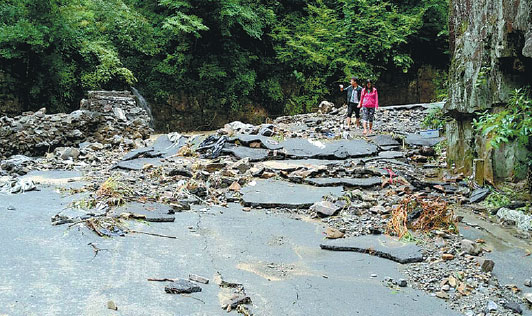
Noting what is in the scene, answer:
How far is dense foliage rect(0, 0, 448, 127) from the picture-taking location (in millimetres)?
15203

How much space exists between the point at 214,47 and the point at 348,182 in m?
13.5

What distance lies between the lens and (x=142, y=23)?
58.5ft

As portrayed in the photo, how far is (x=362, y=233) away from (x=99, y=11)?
16518 mm

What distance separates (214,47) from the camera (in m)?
18.9

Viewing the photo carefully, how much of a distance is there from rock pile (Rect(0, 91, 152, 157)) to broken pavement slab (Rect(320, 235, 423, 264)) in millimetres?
9064

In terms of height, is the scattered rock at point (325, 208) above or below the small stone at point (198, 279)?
above

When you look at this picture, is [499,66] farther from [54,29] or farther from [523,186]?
[54,29]

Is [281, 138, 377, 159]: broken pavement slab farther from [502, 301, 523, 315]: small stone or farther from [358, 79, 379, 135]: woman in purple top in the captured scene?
[502, 301, 523, 315]: small stone

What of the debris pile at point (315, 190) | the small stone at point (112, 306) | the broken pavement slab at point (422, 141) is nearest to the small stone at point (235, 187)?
the debris pile at point (315, 190)

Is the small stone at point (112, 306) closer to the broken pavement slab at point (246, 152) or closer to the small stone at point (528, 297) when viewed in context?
the small stone at point (528, 297)

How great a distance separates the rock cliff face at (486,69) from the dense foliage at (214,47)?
1157cm

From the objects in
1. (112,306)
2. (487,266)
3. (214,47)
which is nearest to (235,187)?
(487,266)

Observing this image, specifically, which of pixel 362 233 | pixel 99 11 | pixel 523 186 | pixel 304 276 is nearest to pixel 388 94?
pixel 99 11

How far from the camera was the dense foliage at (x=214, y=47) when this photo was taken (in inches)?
599
